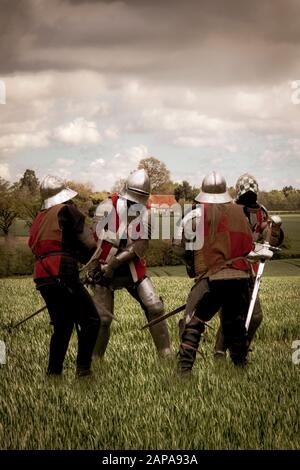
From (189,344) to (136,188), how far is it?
5.64 ft

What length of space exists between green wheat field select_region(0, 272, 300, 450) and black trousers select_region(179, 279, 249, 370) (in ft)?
0.93

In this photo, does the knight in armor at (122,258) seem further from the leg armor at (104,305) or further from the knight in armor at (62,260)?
the knight in armor at (62,260)

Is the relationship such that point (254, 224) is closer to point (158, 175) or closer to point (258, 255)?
point (258, 255)

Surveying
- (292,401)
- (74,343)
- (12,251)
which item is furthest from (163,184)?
(292,401)

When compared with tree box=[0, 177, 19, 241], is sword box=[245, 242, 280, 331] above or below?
above

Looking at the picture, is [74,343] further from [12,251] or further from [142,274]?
[12,251]

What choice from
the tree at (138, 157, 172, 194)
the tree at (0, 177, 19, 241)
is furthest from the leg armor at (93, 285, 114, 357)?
the tree at (0, 177, 19, 241)

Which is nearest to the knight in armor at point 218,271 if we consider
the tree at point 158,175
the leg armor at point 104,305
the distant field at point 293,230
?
the leg armor at point 104,305

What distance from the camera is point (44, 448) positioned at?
4.27 meters

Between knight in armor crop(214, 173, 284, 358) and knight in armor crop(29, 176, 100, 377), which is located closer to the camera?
knight in armor crop(29, 176, 100, 377)

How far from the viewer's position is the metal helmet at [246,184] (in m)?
6.85

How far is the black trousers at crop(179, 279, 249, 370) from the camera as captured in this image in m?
5.90

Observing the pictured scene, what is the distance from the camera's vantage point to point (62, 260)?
5.69m

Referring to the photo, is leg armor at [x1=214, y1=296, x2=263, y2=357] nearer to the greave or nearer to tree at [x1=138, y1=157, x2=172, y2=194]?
the greave
